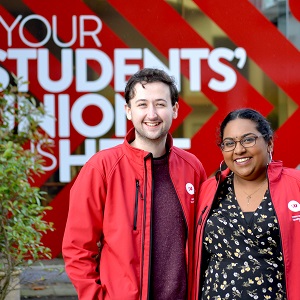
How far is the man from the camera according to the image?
131 inches

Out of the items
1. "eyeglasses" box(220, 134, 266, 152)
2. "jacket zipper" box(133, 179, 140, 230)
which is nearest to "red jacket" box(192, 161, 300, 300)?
"eyeglasses" box(220, 134, 266, 152)

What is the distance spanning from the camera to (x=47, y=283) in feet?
22.3

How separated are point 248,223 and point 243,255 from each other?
0.14 metres

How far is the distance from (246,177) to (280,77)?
3.68m

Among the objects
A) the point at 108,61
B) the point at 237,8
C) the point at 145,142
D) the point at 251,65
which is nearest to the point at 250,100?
the point at 251,65

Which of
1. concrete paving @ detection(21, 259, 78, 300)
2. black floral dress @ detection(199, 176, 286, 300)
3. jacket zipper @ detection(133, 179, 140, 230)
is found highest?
jacket zipper @ detection(133, 179, 140, 230)

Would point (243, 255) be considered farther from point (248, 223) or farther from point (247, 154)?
point (247, 154)

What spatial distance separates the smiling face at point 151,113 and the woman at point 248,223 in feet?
0.96

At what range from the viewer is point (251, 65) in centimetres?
690

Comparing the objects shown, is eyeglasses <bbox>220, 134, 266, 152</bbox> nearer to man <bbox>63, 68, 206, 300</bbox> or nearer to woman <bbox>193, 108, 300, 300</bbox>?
woman <bbox>193, 108, 300, 300</bbox>

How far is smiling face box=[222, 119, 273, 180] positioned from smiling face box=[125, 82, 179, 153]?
0.31 metres

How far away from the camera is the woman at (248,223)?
3178 mm

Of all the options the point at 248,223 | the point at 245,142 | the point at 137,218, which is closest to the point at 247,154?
the point at 245,142

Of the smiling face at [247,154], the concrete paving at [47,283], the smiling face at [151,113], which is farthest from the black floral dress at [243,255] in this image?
the concrete paving at [47,283]
